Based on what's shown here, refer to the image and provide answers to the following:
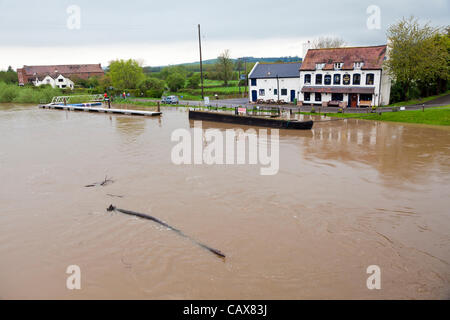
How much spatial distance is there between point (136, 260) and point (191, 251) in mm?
1520

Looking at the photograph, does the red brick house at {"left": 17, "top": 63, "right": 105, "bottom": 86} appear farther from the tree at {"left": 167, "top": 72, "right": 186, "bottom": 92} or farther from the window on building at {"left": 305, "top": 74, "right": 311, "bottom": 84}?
the window on building at {"left": 305, "top": 74, "right": 311, "bottom": 84}

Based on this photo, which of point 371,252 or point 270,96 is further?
point 270,96

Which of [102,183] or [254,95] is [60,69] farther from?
[102,183]

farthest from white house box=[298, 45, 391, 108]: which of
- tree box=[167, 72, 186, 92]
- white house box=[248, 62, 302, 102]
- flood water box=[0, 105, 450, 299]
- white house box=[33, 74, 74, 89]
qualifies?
white house box=[33, 74, 74, 89]

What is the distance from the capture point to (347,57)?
39156 millimetres

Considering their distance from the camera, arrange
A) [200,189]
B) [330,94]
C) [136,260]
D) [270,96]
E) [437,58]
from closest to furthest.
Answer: [136,260] < [200,189] < [437,58] < [330,94] < [270,96]

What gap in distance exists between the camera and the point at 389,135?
2553cm

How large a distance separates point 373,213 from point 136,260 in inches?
322

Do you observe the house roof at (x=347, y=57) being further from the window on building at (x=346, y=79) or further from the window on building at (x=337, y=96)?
the window on building at (x=337, y=96)
